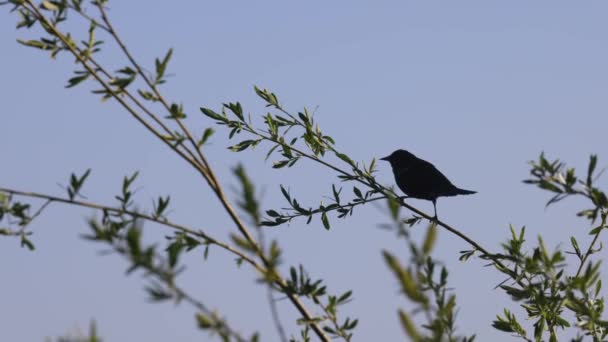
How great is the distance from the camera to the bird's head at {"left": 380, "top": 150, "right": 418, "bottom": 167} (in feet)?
27.9

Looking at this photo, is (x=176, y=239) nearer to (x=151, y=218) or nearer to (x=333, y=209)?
(x=151, y=218)

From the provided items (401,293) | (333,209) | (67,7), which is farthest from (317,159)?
(401,293)

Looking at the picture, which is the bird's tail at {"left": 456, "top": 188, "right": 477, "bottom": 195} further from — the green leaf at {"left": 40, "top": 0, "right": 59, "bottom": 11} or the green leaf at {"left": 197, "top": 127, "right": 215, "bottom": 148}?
the green leaf at {"left": 197, "top": 127, "right": 215, "bottom": 148}

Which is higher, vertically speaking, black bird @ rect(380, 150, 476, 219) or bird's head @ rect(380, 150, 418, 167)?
bird's head @ rect(380, 150, 418, 167)

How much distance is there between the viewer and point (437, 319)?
170cm

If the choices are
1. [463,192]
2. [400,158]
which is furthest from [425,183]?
[400,158]

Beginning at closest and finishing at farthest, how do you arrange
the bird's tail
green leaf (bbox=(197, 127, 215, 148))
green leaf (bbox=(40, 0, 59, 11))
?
green leaf (bbox=(197, 127, 215, 148)) → green leaf (bbox=(40, 0, 59, 11)) → the bird's tail

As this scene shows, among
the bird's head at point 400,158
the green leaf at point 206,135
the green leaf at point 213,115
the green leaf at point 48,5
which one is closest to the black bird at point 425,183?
the bird's head at point 400,158

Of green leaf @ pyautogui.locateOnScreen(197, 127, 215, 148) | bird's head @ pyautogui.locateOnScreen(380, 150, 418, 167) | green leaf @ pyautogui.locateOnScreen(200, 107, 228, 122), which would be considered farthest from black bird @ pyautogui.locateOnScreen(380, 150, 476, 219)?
green leaf @ pyautogui.locateOnScreen(197, 127, 215, 148)

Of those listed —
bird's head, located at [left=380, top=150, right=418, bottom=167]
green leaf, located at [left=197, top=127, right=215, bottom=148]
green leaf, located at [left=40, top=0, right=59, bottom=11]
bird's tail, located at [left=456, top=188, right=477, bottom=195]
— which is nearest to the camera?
green leaf, located at [left=197, top=127, right=215, bottom=148]

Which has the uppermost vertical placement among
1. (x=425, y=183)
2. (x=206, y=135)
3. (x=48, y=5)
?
(x=425, y=183)

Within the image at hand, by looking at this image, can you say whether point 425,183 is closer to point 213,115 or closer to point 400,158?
point 400,158

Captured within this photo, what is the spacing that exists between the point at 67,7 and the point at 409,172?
5427mm

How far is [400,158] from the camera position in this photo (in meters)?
8.77
